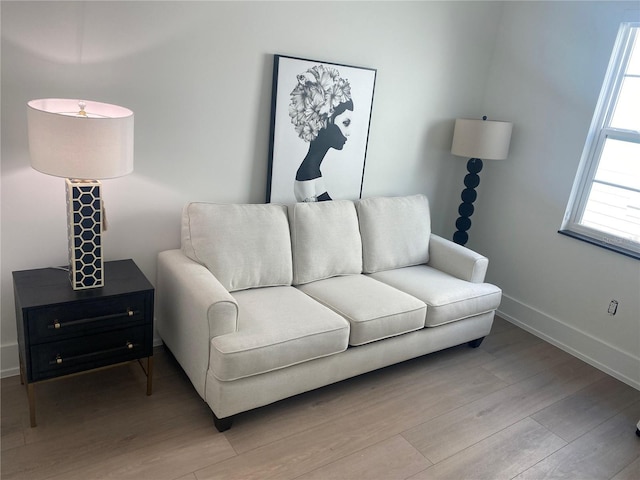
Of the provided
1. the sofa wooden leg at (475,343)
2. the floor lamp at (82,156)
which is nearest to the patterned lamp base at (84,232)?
the floor lamp at (82,156)

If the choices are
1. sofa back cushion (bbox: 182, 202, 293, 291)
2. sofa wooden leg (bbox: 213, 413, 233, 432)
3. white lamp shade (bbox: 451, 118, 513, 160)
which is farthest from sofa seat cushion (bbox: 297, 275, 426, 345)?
white lamp shade (bbox: 451, 118, 513, 160)

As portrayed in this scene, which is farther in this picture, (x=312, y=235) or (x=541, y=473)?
(x=312, y=235)

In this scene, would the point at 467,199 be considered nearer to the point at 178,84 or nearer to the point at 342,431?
the point at 342,431

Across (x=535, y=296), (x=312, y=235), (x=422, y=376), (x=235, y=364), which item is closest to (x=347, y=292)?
(x=312, y=235)

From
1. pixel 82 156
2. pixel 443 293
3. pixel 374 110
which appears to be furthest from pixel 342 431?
pixel 374 110

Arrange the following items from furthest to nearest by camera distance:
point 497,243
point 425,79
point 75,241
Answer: point 497,243, point 425,79, point 75,241

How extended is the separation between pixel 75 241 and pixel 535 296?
10.1ft

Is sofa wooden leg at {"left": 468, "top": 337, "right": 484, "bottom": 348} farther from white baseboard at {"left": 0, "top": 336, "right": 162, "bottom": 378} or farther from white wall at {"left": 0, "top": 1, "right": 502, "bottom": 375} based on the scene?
white baseboard at {"left": 0, "top": 336, "right": 162, "bottom": 378}

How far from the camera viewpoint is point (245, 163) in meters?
2.90

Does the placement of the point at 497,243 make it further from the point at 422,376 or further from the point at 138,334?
the point at 138,334

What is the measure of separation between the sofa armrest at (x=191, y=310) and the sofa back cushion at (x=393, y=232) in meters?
1.18

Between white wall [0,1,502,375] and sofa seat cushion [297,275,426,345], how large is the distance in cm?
75

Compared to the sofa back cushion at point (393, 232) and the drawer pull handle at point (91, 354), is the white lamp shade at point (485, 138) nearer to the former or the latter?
the sofa back cushion at point (393, 232)

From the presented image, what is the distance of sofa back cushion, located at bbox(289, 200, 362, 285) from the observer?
9.43 feet
